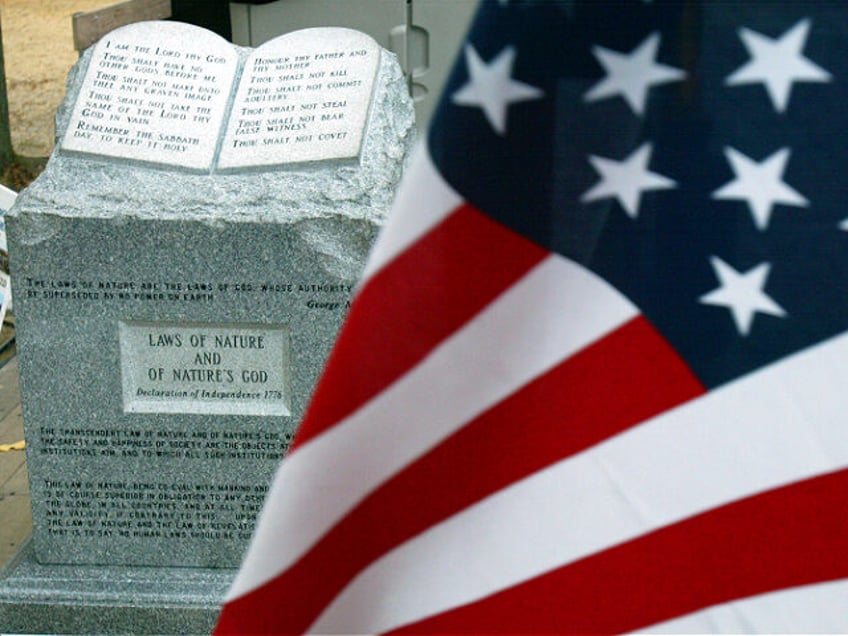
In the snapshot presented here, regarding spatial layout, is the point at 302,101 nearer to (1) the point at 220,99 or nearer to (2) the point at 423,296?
(1) the point at 220,99

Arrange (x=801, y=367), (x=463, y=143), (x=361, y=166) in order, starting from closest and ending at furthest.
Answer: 1. (x=463, y=143)
2. (x=801, y=367)
3. (x=361, y=166)

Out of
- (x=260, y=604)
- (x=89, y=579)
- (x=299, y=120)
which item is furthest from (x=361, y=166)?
(x=260, y=604)

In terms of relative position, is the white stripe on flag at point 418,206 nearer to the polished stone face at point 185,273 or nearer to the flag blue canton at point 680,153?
the flag blue canton at point 680,153

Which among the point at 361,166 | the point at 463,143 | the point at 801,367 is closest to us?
the point at 463,143

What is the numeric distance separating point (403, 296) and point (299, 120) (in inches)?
123

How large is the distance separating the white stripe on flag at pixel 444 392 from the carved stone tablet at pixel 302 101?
2.94 metres

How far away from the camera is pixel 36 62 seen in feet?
49.6

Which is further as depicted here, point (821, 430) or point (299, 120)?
point (299, 120)

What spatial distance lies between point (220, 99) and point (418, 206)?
331cm

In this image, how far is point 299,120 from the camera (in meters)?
4.67

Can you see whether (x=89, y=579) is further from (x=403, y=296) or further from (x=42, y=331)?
(x=403, y=296)

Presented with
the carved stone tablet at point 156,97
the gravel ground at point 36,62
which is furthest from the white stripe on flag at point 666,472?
the gravel ground at point 36,62

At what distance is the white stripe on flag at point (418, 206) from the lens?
1.60 m

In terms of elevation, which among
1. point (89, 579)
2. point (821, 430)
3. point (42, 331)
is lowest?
point (89, 579)
